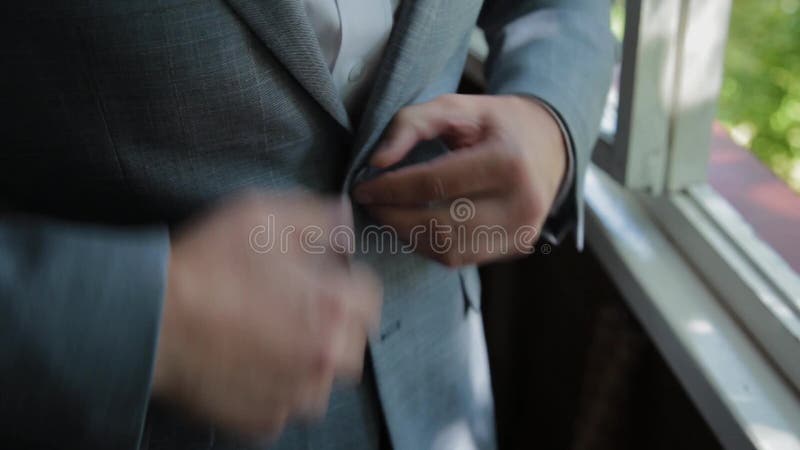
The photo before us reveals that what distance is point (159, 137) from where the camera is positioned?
1.48ft

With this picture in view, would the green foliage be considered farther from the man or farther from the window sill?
the man

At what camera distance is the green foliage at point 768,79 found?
32.0 inches

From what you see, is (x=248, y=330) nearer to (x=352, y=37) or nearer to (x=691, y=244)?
(x=352, y=37)

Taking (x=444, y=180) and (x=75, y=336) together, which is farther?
(x=444, y=180)

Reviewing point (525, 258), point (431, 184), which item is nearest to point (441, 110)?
point (431, 184)

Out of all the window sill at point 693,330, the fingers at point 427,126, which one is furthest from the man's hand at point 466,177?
the window sill at point 693,330

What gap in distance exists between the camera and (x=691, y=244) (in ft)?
2.87

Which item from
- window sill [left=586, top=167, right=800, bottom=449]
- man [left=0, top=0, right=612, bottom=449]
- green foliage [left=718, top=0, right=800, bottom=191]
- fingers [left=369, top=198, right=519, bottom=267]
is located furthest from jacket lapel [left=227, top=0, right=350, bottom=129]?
green foliage [left=718, top=0, right=800, bottom=191]

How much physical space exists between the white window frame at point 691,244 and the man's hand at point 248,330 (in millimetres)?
426

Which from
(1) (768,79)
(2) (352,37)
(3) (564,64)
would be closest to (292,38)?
(2) (352,37)

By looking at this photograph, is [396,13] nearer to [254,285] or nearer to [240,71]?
[240,71]

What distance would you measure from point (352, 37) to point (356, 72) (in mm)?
29

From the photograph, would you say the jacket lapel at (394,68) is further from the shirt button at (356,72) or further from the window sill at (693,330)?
the window sill at (693,330)

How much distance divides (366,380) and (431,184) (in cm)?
19
